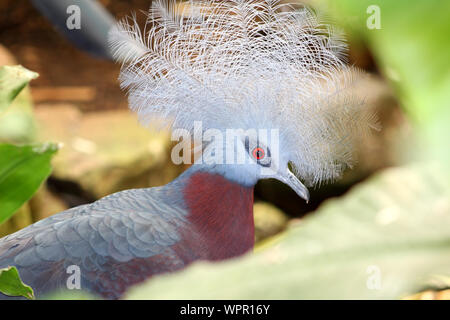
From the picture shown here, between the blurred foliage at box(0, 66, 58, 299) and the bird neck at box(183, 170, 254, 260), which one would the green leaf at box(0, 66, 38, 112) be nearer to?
the blurred foliage at box(0, 66, 58, 299)

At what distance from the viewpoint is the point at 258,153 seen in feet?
3.98

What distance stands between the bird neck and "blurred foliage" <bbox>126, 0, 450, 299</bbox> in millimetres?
876

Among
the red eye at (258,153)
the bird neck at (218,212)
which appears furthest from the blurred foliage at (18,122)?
the red eye at (258,153)

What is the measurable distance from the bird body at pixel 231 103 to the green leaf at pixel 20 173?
431mm

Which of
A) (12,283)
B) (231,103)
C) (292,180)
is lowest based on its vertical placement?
(12,283)

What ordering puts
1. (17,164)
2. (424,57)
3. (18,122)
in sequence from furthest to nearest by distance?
1. (18,122)
2. (17,164)
3. (424,57)

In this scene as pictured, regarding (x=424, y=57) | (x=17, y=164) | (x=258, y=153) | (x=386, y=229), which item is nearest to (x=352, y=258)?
(x=386, y=229)

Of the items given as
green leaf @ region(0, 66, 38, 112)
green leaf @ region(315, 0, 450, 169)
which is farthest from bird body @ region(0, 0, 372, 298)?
green leaf @ region(315, 0, 450, 169)

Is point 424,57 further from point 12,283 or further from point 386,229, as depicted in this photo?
point 12,283

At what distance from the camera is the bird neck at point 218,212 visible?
1221 mm

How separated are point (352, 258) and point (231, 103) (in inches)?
35.6
